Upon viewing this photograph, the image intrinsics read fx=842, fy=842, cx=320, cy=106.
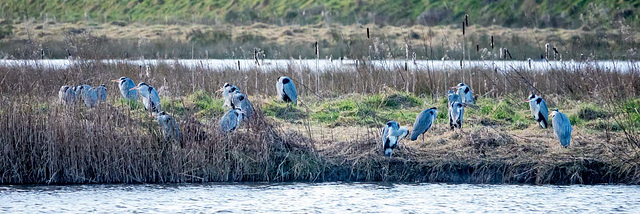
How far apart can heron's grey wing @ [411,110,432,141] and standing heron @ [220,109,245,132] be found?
1.97m

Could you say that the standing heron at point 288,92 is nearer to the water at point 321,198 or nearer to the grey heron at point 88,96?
the grey heron at point 88,96

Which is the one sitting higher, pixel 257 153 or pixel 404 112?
pixel 404 112

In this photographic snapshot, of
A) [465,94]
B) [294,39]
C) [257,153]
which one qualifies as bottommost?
[257,153]

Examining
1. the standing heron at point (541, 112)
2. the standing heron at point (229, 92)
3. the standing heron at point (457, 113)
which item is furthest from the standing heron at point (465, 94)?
the standing heron at point (229, 92)

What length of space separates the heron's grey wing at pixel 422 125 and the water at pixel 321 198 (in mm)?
951

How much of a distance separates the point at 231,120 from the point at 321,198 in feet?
5.27

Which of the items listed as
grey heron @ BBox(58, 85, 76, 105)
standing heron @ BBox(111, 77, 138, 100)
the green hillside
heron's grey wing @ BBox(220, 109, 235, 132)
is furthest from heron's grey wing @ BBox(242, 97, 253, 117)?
the green hillside

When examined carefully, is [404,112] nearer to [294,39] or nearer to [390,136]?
[390,136]

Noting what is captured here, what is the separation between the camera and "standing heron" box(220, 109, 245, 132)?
29.9 feet

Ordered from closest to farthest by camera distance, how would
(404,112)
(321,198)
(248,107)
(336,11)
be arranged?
1. (321,198)
2. (248,107)
3. (404,112)
4. (336,11)

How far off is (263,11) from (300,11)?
2766 millimetres

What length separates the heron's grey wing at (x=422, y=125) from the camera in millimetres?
9586

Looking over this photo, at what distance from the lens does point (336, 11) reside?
3769cm

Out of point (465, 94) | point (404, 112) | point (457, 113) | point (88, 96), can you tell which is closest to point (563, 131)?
point (457, 113)
